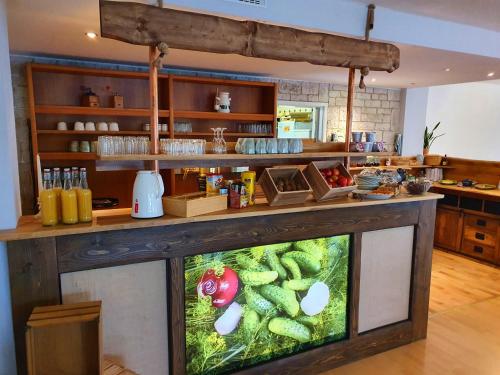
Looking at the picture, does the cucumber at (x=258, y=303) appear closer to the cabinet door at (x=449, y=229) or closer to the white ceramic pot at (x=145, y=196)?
the white ceramic pot at (x=145, y=196)

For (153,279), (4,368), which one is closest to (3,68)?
(153,279)

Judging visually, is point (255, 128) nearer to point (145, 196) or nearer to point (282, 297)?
point (282, 297)

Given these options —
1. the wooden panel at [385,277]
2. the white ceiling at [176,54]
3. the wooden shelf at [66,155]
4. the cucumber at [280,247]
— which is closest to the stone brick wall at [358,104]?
the white ceiling at [176,54]

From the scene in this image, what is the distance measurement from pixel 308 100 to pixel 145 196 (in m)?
4.61

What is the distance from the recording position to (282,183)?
246 cm

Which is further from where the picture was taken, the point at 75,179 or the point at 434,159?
the point at 434,159

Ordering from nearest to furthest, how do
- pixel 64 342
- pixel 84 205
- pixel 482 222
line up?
pixel 64 342 → pixel 84 205 → pixel 482 222

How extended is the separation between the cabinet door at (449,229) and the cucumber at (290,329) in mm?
3686

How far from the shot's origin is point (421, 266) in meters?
3.01

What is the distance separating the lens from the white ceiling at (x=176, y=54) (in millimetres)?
2604

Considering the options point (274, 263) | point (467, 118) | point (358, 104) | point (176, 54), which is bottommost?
point (274, 263)

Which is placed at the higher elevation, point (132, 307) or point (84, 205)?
point (84, 205)

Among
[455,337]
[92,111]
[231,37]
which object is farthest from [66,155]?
[455,337]

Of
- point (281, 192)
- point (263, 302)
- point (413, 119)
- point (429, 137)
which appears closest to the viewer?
point (281, 192)
